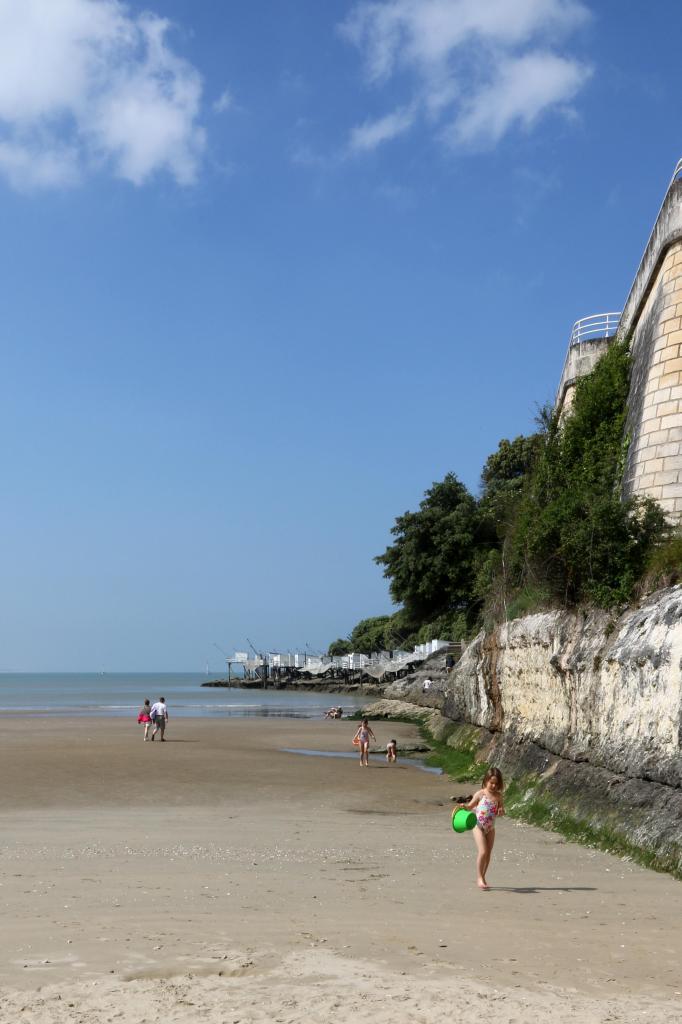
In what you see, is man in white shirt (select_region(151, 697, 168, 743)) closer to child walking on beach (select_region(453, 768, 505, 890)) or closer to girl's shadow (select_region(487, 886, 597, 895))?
child walking on beach (select_region(453, 768, 505, 890))

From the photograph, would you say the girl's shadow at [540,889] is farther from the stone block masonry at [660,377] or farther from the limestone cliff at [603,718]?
the stone block masonry at [660,377]

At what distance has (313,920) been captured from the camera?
30.0 ft

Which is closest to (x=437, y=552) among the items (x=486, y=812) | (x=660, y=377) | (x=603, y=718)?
(x=660, y=377)

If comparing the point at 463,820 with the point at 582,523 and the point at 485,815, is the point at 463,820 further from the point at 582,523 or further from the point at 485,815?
the point at 582,523

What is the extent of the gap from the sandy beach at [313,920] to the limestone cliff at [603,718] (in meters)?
0.78

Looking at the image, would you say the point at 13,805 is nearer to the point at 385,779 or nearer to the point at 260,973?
the point at 385,779

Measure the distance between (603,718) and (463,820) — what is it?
5260 millimetres

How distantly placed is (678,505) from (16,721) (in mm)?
34870

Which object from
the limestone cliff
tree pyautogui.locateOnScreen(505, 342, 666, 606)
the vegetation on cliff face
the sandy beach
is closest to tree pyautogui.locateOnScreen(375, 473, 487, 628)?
the vegetation on cliff face

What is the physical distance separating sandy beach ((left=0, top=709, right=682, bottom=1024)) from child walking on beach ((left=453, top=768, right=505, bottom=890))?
0.30m

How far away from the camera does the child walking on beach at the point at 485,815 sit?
10.7 meters

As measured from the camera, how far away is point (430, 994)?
710cm

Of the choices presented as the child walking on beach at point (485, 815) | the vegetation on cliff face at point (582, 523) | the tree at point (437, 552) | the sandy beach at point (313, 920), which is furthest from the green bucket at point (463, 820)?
the tree at point (437, 552)

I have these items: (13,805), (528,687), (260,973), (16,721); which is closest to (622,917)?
(260,973)
